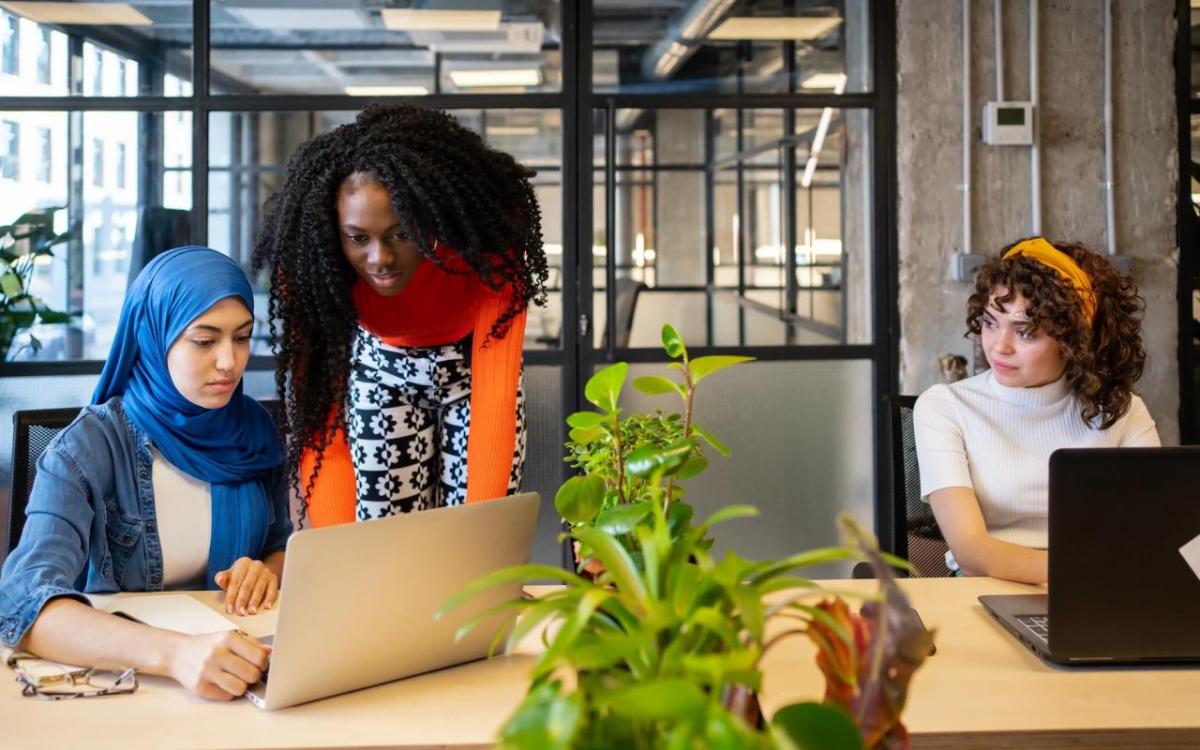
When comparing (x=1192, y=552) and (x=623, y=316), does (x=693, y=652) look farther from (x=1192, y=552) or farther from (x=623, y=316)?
(x=623, y=316)

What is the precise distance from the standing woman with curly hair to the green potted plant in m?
1.79

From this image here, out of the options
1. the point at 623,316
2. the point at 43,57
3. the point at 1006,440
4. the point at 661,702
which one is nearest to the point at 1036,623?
the point at 1006,440

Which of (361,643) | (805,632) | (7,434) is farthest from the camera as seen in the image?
(7,434)

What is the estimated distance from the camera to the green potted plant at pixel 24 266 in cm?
352

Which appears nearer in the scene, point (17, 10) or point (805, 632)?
point (805, 632)

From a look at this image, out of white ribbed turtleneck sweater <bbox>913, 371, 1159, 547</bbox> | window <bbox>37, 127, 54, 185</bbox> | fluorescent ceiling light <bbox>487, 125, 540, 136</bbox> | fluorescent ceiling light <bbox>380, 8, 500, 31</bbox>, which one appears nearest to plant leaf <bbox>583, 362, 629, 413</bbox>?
white ribbed turtleneck sweater <bbox>913, 371, 1159, 547</bbox>

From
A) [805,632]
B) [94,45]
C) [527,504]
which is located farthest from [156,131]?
[805,632]

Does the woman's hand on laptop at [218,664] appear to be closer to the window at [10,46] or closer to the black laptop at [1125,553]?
the black laptop at [1125,553]

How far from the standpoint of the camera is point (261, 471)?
1.90m

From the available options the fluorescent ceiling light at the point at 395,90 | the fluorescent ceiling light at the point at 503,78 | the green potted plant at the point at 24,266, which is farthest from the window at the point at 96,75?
the fluorescent ceiling light at the point at 503,78

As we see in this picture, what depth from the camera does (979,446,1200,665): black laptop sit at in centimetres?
121

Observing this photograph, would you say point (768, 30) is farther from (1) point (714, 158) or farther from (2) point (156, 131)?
(2) point (156, 131)

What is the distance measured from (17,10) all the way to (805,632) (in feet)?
11.8

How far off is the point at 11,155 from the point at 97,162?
10.2 inches
